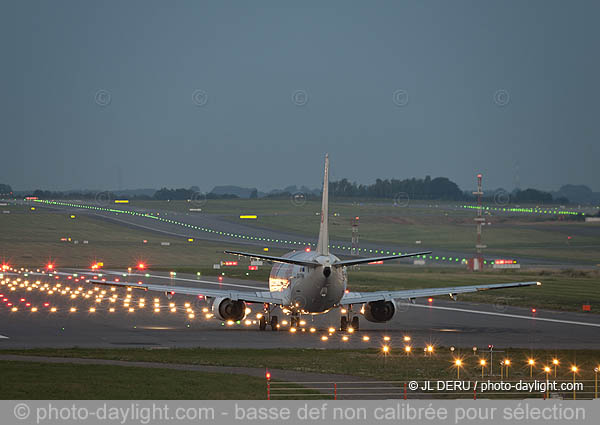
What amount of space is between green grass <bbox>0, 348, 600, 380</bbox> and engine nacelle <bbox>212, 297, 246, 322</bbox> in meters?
9.38

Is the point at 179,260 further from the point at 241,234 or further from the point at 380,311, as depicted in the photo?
the point at 380,311

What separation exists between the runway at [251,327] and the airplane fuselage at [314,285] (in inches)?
66.5

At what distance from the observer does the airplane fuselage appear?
1897 inches

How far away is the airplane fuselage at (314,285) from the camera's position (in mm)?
48188

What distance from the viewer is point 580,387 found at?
33.4 meters

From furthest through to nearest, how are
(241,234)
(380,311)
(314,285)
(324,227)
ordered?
(241,234) → (380,311) → (324,227) → (314,285)

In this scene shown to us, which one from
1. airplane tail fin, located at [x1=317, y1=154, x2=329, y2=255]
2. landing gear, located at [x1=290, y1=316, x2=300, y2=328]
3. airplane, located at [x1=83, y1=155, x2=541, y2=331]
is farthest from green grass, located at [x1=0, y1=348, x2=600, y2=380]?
landing gear, located at [x1=290, y1=316, x2=300, y2=328]

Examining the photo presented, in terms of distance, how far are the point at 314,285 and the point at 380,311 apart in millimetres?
6961

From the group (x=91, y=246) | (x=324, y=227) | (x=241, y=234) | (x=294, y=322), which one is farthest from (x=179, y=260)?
(x=324, y=227)

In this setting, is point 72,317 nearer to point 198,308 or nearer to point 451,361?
point 198,308

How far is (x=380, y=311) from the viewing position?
5416cm

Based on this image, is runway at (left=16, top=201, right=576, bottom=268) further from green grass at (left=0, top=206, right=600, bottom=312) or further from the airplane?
the airplane

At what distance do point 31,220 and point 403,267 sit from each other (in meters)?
77.1
